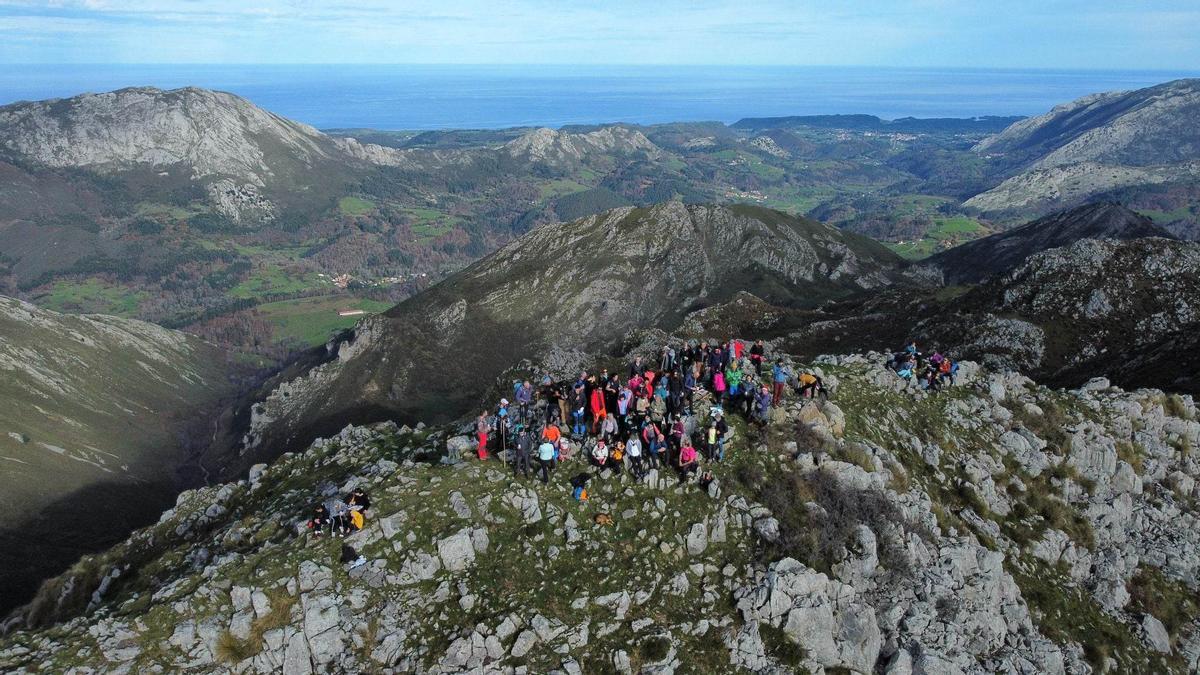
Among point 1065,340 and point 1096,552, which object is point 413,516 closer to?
point 1096,552

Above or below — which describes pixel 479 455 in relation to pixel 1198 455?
above

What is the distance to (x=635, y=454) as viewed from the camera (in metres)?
30.6

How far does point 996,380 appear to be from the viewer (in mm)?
43906

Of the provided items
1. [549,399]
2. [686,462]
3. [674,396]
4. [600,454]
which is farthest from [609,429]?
[549,399]

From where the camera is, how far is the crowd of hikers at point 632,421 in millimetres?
30938

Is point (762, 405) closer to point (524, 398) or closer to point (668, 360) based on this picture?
point (668, 360)

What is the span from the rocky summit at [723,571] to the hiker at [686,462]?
0.70 m

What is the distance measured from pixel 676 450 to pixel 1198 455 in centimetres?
3834

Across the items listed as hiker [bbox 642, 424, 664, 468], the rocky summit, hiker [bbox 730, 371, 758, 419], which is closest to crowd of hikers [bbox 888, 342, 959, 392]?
the rocky summit

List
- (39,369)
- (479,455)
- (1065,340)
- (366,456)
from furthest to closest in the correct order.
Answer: (39,369)
(1065,340)
(366,456)
(479,455)

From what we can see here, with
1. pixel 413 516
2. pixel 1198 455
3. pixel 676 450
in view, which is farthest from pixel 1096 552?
pixel 413 516

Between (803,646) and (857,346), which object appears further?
(857,346)

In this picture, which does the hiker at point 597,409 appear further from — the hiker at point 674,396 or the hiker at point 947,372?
the hiker at point 947,372

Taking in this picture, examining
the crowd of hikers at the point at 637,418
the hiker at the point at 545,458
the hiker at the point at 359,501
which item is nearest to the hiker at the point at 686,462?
the crowd of hikers at the point at 637,418
